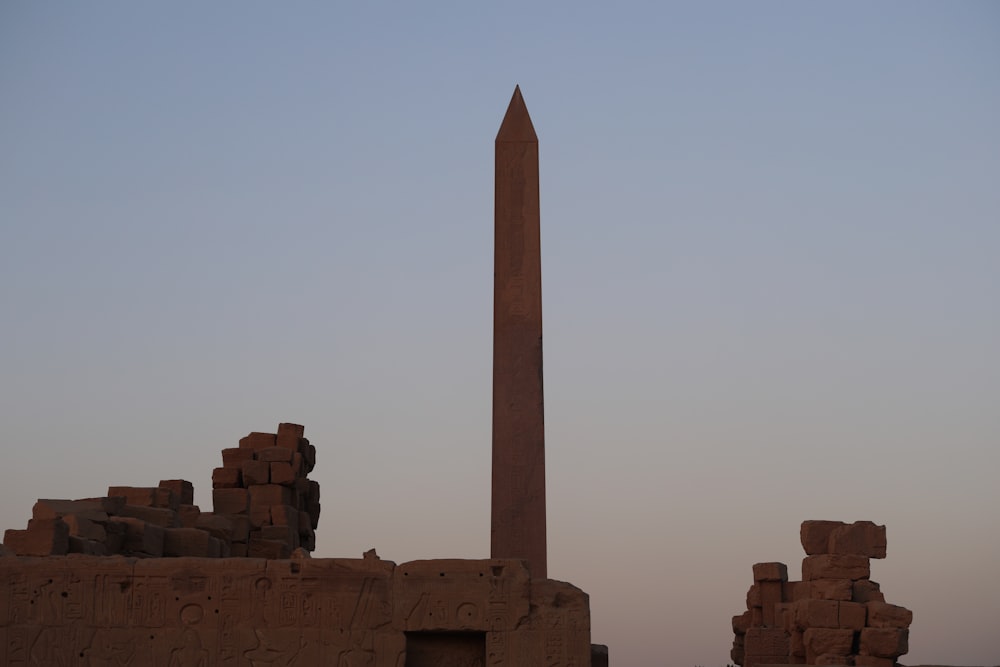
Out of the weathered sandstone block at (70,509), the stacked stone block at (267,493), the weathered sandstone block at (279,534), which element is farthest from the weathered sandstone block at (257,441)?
the weathered sandstone block at (70,509)

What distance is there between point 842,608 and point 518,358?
5577 mm

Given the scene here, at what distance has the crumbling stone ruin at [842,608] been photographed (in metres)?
16.7

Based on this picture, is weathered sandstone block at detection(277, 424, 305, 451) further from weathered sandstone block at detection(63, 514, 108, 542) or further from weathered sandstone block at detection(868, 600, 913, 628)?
weathered sandstone block at detection(868, 600, 913, 628)

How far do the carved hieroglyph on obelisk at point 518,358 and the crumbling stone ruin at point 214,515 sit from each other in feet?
11.0

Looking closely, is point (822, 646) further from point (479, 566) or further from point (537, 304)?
point (479, 566)

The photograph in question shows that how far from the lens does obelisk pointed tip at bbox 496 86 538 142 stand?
15.0 m

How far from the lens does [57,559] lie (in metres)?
11.4

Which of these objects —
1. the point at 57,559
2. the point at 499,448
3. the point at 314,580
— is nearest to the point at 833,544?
the point at 499,448

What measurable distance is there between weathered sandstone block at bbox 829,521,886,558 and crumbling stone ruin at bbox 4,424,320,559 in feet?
21.3

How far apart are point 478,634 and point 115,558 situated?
2846 mm

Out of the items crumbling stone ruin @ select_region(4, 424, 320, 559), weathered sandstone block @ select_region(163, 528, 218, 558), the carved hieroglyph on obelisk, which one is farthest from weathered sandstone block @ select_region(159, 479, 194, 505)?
the carved hieroglyph on obelisk

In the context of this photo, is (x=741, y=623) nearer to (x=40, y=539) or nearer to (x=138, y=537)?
(x=138, y=537)

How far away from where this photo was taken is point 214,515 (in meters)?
17.6

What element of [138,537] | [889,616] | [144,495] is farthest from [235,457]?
[889,616]
